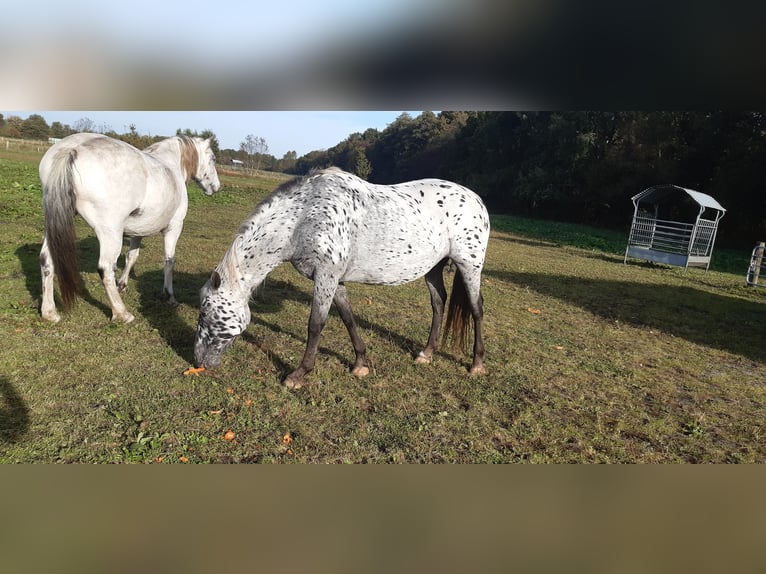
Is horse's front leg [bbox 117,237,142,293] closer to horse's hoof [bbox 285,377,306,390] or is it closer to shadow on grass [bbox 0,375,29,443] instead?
shadow on grass [bbox 0,375,29,443]

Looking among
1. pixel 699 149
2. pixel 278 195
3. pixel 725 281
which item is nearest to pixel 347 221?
pixel 278 195

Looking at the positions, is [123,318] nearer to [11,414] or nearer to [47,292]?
[47,292]

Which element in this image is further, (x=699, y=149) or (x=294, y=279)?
(x=699, y=149)

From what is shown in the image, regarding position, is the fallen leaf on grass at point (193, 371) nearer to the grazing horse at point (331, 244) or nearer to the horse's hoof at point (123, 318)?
the grazing horse at point (331, 244)

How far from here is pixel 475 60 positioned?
3.52 ft

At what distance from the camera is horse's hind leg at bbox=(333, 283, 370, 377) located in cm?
458

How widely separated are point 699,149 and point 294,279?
1035 inches

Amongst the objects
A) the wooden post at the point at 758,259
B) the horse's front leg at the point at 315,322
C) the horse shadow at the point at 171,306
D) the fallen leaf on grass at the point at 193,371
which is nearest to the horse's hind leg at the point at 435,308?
the horse's front leg at the point at 315,322

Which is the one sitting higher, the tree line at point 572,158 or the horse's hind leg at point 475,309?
the tree line at point 572,158

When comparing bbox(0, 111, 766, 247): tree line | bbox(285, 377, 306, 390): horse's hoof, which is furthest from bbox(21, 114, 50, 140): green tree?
bbox(285, 377, 306, 390): horse's hoof

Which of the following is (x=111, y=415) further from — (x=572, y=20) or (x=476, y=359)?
(x=572, y=20)

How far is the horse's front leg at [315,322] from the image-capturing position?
4168 mm

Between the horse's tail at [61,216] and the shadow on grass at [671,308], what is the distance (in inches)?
313

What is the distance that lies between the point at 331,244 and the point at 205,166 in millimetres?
4021
